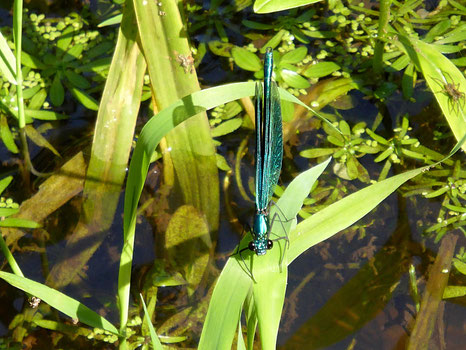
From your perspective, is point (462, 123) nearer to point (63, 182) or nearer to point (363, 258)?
point (363, 258)

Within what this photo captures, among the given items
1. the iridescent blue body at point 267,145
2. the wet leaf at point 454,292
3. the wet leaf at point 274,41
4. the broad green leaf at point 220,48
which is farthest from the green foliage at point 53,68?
the wet leaf at point 454,292

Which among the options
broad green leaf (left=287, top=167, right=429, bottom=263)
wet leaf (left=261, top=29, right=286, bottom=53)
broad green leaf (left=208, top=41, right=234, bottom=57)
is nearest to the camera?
broad green leaf (left=287, top=167, right=429, bottom=263)

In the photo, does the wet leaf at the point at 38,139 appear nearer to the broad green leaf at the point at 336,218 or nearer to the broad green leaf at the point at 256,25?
the broad green leaf at the point at 256,25

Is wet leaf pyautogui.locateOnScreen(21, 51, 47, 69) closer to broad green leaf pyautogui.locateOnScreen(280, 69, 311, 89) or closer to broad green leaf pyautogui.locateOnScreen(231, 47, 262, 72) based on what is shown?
broad green leaf pyautogui.locateOnScreen(231, 47, 262, 72)

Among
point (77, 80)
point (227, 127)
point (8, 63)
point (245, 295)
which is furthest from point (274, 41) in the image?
point (245, 295)

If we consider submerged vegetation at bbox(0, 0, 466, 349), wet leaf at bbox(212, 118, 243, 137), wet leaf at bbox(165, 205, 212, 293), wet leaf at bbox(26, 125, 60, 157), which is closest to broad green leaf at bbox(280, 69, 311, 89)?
submerged vegetation at bbox(0, 0, 466, 349)

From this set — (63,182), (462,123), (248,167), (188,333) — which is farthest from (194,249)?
(462,123)

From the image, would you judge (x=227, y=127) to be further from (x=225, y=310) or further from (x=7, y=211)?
(x=225, y=310)
